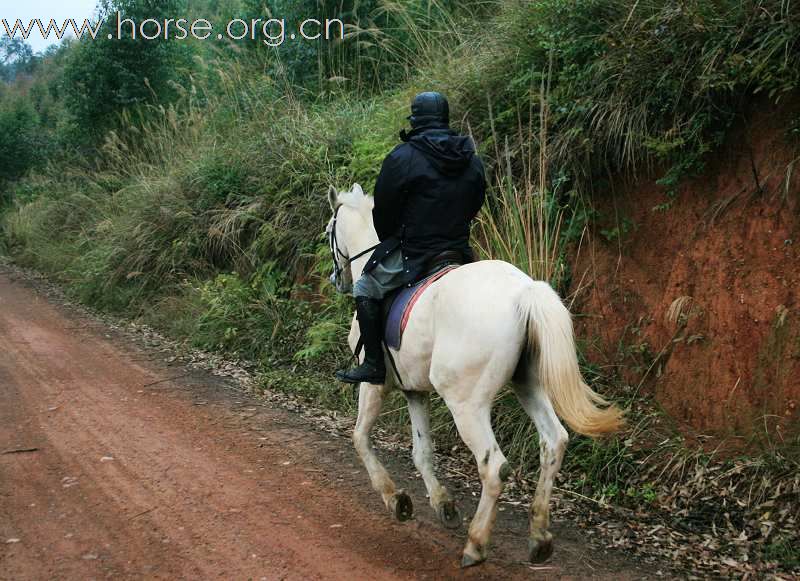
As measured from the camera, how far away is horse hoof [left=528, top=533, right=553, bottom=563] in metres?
4.19

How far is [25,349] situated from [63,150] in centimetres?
1120

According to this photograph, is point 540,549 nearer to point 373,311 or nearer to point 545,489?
point 545,489

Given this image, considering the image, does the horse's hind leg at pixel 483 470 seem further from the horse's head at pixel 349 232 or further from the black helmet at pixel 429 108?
the black helmet at pixel 429 108

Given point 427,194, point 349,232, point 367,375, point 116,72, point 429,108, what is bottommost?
point 367,375

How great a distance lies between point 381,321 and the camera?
498 centimetres

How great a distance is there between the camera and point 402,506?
15.9 ft

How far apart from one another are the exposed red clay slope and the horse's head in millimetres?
2145

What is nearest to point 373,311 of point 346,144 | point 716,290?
point 716,290

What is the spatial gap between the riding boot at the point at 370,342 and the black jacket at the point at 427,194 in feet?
0.86

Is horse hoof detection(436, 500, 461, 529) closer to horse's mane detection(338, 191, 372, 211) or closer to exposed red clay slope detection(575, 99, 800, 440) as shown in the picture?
exposed red clay slope detection(575, 99, 800, 440)

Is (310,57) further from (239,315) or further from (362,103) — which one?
(239,315)

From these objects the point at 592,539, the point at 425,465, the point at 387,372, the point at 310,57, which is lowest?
the point at 592,539

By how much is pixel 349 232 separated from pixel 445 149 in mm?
1188

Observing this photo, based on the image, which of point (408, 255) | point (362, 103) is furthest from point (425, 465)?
point (362, 103)
